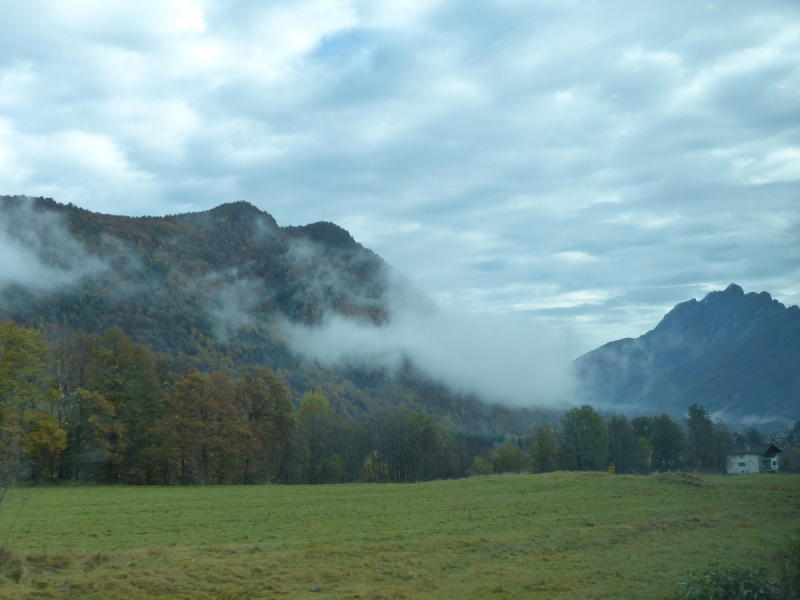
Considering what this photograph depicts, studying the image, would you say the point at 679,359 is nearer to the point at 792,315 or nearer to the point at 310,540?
the point at 792,315

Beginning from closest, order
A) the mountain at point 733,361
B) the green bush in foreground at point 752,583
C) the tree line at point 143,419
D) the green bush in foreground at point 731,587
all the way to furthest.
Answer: the green bush in foreground at point 752,583 → the green bush in foreground at point 731,587 → the mountain at point 733,361 → the tree line at point 143,419

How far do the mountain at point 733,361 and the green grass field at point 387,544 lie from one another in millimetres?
8670

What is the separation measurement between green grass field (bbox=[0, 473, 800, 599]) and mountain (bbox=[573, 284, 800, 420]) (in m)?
8.67

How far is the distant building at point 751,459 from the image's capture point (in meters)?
80.2

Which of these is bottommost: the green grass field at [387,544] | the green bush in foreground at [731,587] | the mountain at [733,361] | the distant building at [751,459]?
the distant building at [751,459]

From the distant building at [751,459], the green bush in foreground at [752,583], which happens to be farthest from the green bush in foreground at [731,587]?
the distant building at [751,459]

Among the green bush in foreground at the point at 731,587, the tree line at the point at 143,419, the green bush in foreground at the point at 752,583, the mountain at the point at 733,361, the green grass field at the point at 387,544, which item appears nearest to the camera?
the green bush in foreground at the point at 752,583

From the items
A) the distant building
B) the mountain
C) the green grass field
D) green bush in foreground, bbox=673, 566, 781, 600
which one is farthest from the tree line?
the distant building

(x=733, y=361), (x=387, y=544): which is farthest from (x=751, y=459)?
(x=387, y=544)

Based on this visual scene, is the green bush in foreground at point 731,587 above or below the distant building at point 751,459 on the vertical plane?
above

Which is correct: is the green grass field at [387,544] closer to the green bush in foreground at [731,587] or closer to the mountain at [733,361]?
the green bush in foreground at [731,587]

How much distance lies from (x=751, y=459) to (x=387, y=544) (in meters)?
85.4

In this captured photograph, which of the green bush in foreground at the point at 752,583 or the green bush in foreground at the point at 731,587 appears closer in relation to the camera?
the green bush in foreground at the point at 752,583

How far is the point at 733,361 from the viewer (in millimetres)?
49906
